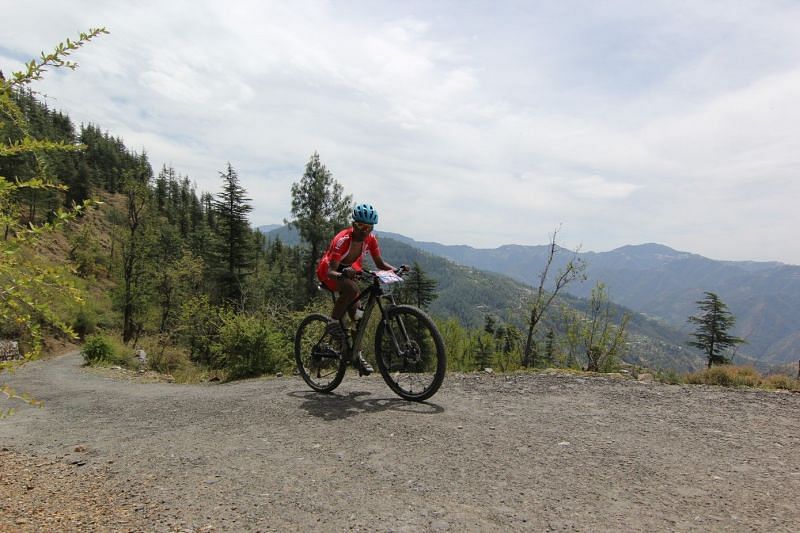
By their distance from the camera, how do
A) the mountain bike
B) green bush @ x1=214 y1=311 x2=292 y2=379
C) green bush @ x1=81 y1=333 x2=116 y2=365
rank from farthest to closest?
green bush @ x1=81 y1=333 x2=116 y2=365 < green bush @ x1=214 y1=311 x2=292 y2=379 < the mountain bike

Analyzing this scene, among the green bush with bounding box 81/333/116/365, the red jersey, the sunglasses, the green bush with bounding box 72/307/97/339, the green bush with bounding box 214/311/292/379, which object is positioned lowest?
the green bush with bounding box 72/307/97/339

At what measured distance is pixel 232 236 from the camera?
35281 mm

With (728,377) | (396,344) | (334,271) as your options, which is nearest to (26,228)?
(334,271)

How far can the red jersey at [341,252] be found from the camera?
6.46 m

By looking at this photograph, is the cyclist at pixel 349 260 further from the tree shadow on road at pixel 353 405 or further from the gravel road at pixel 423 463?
the gravel road at pixel 423 463

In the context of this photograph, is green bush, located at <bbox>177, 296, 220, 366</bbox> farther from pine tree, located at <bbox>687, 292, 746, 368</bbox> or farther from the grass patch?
pine tree, located at <bbox>687, 292, 746, 368</bbox>

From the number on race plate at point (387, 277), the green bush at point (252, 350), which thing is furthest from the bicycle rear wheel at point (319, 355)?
the green bush at point (252, 350)

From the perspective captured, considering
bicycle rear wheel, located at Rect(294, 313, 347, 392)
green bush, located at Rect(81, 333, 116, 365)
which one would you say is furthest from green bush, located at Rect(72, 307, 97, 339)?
bicycle rear wheel, located at Rect(294, 313, 347, 392)

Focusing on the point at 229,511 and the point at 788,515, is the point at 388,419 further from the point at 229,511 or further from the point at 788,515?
the point at 788,515

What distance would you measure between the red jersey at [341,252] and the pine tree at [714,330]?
46.2 m

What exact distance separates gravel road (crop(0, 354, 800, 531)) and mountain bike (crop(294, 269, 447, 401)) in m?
0.31

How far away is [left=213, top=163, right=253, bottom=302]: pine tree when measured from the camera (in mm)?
35094

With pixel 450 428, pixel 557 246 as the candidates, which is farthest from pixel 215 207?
pixel 450 428

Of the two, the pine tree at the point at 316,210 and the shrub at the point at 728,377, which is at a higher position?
the pine tree at the point at 316,210
